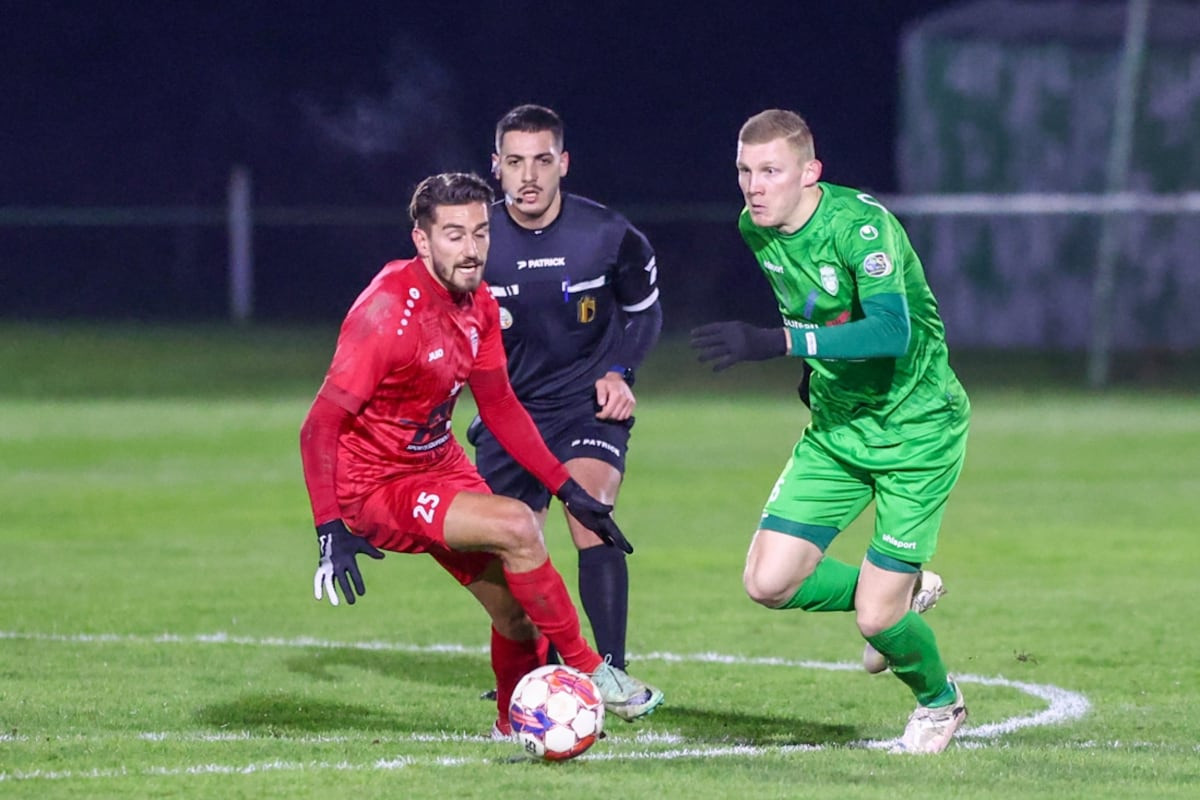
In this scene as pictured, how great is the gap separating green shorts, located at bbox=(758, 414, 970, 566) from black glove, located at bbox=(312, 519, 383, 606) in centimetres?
148

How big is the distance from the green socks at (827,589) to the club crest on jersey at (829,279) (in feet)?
3.12

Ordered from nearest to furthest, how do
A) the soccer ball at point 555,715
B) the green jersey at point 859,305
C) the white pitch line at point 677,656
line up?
the soccer ball at point 555,715 < the green jersey at point 859,305 < the white pitch line at point 677,656

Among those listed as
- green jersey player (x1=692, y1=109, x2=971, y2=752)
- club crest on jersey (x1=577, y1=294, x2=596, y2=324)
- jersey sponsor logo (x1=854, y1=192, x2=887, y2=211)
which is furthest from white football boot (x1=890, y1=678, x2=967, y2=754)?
club crest on jersey (x1=577, y1=294, x2=596, y2=324)

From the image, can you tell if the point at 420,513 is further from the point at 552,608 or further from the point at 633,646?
the point at 633,646

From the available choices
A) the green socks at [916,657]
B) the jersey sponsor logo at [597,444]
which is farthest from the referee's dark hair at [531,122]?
the green socks at [916,657]

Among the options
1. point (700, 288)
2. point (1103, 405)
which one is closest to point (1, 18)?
point (700, 288)

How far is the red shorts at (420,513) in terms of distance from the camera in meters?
6.57

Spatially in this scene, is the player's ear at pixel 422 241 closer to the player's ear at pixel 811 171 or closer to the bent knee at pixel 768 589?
the player's ear at pixel 811 171

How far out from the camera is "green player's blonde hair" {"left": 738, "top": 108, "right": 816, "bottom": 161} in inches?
259

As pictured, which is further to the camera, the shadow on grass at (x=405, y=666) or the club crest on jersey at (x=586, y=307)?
the shadow on grass at (x=405, y=666)

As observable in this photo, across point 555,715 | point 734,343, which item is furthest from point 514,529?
point 734,343

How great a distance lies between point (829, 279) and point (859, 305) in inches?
5.5

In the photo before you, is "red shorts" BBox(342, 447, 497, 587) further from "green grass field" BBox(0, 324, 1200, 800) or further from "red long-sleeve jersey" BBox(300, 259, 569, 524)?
"green grass field" BBox(0, 324, 1200, 800)

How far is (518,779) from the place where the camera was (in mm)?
5938
